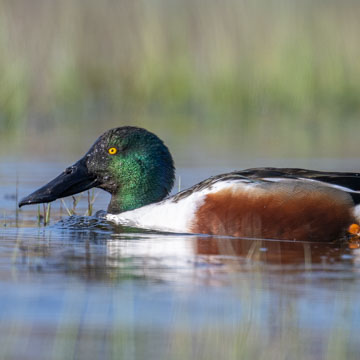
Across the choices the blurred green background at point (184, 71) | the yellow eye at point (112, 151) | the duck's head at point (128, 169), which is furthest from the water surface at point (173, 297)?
the blurred green background at point (184, 71)

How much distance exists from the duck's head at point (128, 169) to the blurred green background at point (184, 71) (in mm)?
5314

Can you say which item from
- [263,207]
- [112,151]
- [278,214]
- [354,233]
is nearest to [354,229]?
[354,233]

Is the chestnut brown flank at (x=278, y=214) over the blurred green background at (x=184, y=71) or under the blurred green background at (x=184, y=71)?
under

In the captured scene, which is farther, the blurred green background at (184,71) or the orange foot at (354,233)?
the blurred green background at (184,71)

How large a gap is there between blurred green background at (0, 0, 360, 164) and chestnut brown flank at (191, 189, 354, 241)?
20.5ft

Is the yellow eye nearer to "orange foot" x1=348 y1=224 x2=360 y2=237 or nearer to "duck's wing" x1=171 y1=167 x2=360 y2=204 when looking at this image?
"duck's wing" x1=171 y1=167 x2=360 y2=204

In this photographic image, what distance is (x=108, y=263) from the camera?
578cm

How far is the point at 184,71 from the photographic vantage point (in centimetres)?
1603

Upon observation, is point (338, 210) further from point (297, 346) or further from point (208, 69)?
point (208, 69)

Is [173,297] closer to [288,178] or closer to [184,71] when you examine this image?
[288,178]

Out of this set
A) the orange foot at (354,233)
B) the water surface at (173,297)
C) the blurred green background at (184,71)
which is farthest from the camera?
the blurred green background at (184,71)

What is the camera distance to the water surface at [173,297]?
13.3 feet

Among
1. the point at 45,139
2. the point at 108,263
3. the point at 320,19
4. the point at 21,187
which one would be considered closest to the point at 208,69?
the point at 320,19

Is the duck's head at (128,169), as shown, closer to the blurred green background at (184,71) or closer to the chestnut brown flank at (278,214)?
the chestnut brown flank at (278,214)
